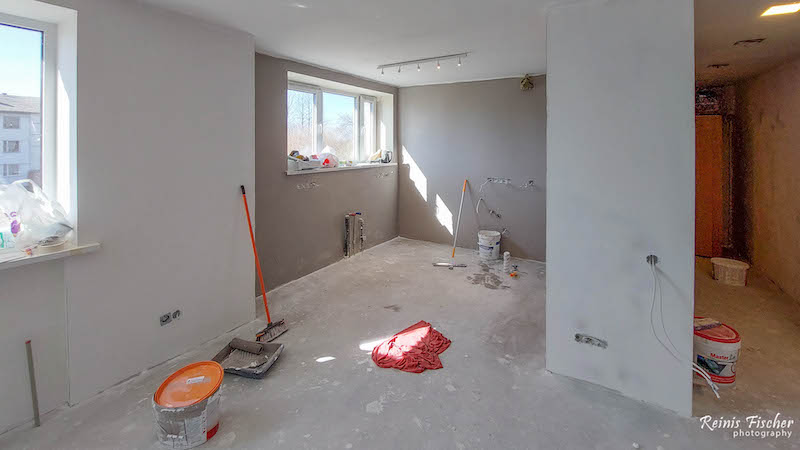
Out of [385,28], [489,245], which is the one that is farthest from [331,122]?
[489,245]

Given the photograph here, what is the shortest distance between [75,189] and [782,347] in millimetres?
4771

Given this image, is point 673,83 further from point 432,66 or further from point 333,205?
point 333,205

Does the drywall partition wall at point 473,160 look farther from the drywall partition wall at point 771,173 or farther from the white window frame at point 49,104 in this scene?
the white window frame at point 49,104

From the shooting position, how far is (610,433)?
6.83 feet

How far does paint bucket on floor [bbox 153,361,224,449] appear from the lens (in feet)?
6.31

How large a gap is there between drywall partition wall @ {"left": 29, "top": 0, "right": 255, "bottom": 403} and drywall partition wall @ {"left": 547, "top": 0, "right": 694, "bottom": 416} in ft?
7.73

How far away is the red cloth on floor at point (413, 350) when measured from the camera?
2.71 metres

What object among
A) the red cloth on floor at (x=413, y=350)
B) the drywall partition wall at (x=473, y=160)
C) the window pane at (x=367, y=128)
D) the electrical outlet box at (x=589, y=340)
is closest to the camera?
the electrical outlet box at (x=589, y=340)

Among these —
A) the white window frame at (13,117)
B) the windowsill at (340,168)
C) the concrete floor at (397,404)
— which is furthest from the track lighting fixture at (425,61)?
the white window frame at (13,117)

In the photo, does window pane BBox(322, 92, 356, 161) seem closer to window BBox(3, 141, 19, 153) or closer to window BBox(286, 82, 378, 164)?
window BBox(286, 82, 378, 164)

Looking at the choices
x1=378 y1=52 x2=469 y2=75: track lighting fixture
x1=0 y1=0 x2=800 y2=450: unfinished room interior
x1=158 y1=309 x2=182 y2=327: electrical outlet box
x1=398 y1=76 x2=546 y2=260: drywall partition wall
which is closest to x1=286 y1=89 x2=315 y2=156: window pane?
x1=0 y1=0 x2=800 y2=450: unfinished room interior

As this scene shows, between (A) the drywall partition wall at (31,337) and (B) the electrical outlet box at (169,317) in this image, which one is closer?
(A) the drywall partition wall at (31,337)

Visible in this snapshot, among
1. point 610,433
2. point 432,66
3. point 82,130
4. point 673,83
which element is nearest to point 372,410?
point 610,433

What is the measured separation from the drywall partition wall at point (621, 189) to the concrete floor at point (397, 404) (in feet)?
0.81
